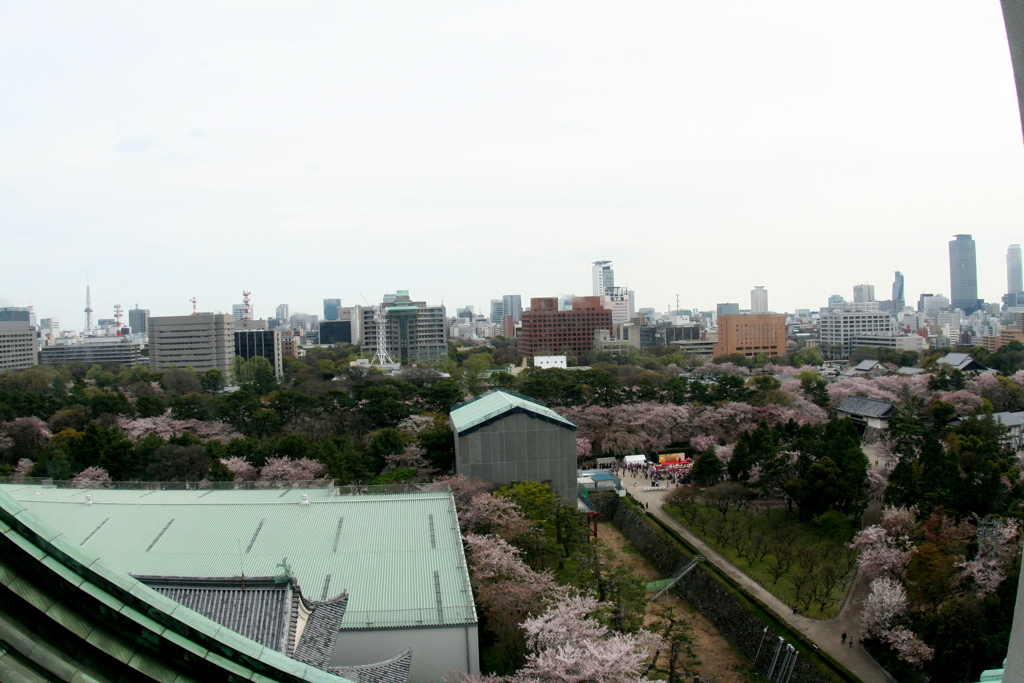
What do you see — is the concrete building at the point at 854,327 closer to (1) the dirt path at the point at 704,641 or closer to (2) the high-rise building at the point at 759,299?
(2) the high-rise building at the point at 759,299

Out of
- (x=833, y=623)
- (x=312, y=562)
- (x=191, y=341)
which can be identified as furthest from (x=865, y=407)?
(x=191, y=341)

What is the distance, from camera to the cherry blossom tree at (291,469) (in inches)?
950

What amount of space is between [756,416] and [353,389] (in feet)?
78.9

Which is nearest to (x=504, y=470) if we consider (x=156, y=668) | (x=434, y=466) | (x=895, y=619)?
(x=434, y=466)

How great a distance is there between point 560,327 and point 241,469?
6607 centimetres

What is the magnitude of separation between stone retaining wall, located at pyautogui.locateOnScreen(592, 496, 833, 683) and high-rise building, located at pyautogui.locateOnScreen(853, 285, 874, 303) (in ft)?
576

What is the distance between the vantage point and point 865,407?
38.9 m

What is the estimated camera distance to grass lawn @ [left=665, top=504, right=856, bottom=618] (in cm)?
1730

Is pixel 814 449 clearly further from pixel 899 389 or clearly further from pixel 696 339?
pixel 696 339

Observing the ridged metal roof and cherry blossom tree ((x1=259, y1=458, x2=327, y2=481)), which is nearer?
the ridged metal roof

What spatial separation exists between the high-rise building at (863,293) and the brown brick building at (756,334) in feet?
354

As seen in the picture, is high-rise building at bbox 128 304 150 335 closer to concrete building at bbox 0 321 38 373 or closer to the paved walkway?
concrete building at bbox 0 321 38 373

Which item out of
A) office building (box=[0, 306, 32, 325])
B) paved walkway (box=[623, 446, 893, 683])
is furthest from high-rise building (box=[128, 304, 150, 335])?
paved walkway (box=[623, 446, 893, 683])

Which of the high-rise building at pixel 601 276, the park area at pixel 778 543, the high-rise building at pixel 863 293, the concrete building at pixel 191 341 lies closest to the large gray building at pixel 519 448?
the park area at pixel 778 543
